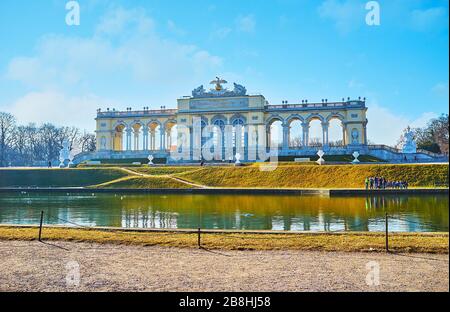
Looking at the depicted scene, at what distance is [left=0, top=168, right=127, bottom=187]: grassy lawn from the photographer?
4166cm

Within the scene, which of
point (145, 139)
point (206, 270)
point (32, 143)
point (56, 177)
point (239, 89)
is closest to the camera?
point (206, 270)

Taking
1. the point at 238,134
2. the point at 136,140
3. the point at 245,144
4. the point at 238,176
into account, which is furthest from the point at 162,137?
the point at 238,176

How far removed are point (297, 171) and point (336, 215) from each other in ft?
71.9

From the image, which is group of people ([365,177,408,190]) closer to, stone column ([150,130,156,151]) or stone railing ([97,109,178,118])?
stone railing ([97,109,178,118])

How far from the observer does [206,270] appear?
7445mm

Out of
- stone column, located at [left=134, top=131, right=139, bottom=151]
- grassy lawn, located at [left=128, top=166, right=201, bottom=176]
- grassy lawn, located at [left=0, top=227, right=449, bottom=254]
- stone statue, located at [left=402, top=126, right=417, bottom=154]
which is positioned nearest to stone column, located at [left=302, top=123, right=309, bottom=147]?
stone statue, located at [left=402, top=126, right=417, bottom=154]

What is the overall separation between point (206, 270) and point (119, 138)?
68887 mm

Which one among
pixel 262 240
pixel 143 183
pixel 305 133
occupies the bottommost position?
pixel 262 240

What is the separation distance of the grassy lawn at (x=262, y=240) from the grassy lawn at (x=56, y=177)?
1195 inches

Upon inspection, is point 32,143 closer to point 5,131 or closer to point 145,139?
point 5,131

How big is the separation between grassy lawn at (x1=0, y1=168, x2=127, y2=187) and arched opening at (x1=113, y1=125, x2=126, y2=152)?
25.8m

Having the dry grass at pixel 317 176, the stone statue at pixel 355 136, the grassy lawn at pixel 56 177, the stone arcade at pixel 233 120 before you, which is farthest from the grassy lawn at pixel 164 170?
the stone statue at pixel 355 136

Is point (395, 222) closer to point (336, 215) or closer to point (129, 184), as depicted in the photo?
point (336, 215)
